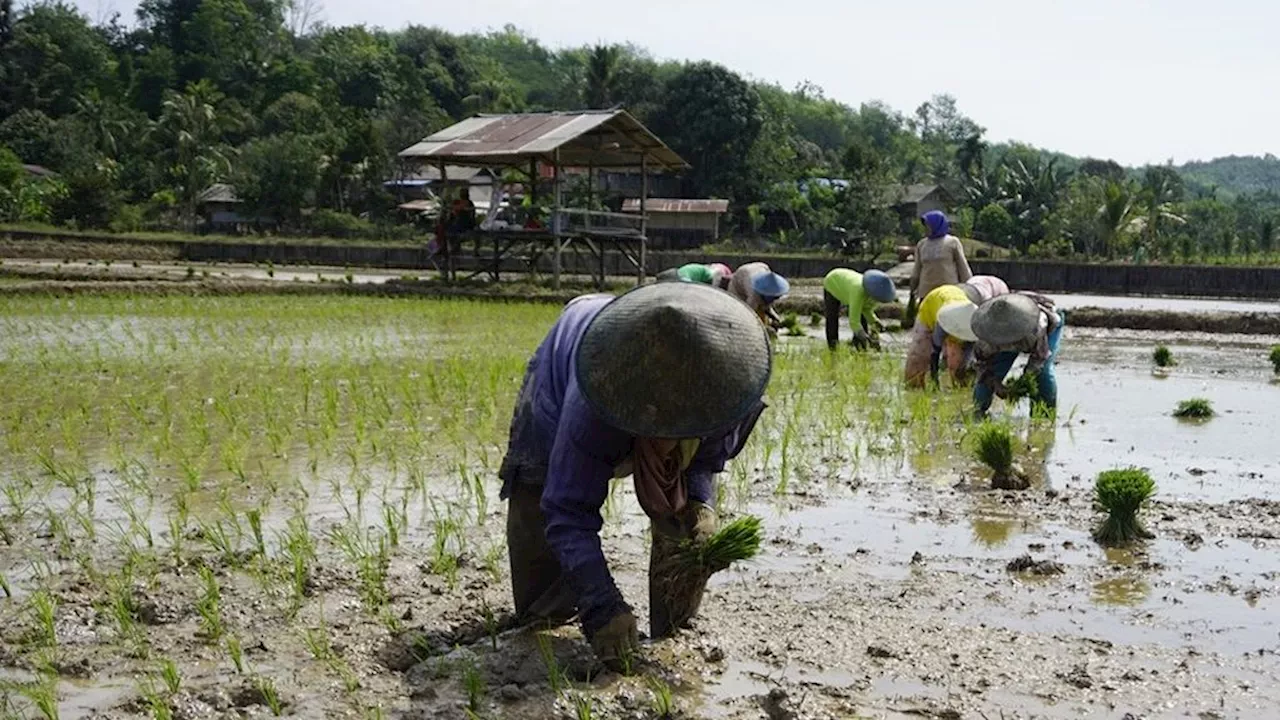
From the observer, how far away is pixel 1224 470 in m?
5.81

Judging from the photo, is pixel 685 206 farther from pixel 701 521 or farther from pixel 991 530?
pixel 701 521

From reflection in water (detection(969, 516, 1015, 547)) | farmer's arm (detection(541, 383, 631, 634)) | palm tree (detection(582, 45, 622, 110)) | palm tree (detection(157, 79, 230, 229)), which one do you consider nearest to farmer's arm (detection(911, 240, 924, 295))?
reflection in water (detection(969, 516, 1015, 547))

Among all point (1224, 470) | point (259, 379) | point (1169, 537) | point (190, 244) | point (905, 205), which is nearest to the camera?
point (1169, 537)

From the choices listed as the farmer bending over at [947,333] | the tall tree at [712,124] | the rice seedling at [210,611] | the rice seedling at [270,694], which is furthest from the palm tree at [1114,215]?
the rice seedling at [270,694]

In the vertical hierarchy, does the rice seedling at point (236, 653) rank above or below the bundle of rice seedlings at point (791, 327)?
above

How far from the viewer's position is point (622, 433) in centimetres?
275

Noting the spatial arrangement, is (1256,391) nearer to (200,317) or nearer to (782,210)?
(200,317)

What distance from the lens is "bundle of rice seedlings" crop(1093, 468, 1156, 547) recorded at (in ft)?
13.9

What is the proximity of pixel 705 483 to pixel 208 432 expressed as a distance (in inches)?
→ 143

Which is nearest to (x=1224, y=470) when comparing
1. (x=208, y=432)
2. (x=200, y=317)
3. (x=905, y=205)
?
(x=208, y=432)

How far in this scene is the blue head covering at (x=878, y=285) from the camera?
10867 millimetres

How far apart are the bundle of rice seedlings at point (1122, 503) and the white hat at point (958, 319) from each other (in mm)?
3381

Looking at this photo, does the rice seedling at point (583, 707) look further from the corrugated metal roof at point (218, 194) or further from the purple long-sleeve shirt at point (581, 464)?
the corrugated metal roof at point (218, 194)

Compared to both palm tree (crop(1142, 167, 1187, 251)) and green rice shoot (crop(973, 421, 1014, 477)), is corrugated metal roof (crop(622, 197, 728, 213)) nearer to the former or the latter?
palm tree (crop(1142, 167, 1187, 251))
